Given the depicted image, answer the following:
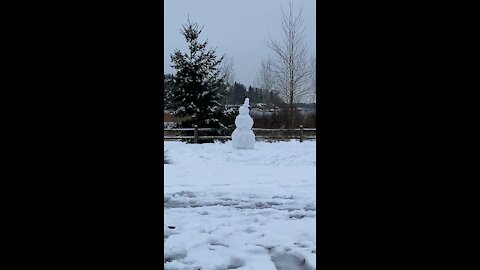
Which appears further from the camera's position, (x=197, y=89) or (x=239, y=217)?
(x=197, y=89)

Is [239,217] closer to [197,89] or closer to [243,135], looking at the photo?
[243,135]

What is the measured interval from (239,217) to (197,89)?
49.1 ft

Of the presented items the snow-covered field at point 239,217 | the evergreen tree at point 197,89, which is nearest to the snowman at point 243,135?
the snow-covered field at point 239,217

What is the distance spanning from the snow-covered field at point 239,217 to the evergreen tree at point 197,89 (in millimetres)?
9303

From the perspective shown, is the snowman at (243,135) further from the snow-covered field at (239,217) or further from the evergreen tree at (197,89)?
the evergreen tree at (197,89)

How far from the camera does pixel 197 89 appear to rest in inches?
761

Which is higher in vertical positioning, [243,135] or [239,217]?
[243,135]

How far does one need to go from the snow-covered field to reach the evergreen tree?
9303mm

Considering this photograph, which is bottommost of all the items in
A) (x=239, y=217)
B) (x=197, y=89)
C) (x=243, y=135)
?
(x=239, y=217)

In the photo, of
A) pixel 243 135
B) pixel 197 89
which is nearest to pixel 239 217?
pixel 243 135

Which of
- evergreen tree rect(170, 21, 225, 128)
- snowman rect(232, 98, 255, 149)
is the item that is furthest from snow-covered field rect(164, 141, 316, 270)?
evergreen tree rect(170, 21, 225, 128)
